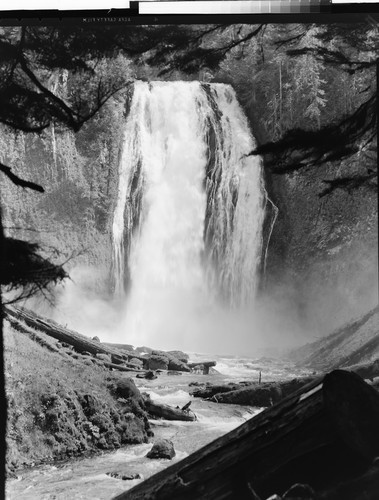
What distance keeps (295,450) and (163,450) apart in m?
Result: 0.53

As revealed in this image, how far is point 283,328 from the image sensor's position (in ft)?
9.17

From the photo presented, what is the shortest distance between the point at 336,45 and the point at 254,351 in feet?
4.23

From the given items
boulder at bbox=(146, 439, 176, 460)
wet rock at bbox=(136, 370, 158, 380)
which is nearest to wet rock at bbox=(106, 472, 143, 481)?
boulder at bbox=(146, 439, 176, 460)

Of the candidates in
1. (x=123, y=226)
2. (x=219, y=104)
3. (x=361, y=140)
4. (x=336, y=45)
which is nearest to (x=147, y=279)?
(x=123, y=226)

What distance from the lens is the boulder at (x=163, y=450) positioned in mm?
2656

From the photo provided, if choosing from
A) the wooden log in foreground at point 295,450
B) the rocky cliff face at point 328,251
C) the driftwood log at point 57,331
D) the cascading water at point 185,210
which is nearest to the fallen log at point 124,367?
the driftwood log at point 57,331

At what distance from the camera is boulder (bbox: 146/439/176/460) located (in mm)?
2656

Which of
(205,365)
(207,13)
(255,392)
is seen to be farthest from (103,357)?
(207,13)

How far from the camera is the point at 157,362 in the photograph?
2.78 metres

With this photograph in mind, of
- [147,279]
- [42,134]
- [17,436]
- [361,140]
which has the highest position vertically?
[42,134]

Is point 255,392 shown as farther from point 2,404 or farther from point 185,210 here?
point 2,404

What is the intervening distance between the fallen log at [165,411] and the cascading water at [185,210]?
0.84ft

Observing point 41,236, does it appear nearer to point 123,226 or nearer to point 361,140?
point 123,226

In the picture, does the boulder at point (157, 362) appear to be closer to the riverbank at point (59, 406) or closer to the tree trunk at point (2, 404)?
the riverbank at point (59, 406)
